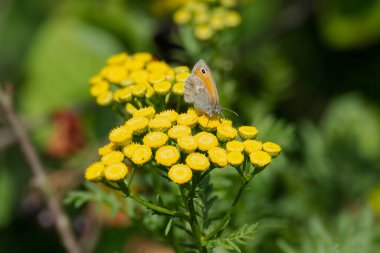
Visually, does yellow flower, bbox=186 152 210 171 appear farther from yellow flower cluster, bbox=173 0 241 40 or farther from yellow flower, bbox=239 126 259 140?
yellow flower cluster, bbox=173 0 241 40

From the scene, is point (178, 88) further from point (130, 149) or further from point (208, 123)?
point (130, 149)

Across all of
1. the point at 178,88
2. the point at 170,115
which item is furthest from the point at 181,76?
the point at 170,115

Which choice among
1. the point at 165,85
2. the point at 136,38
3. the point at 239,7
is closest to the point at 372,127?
the point at 239,7

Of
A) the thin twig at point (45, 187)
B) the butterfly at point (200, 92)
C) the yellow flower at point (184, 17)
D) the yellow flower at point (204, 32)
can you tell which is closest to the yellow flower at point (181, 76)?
the butterfly at point (200, 92)

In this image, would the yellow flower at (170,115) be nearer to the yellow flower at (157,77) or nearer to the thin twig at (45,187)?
the yellow flower at (157,77)

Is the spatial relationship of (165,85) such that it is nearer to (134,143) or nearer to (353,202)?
(134,143)

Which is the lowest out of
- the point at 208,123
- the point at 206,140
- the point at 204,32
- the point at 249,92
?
the point at 206,140
